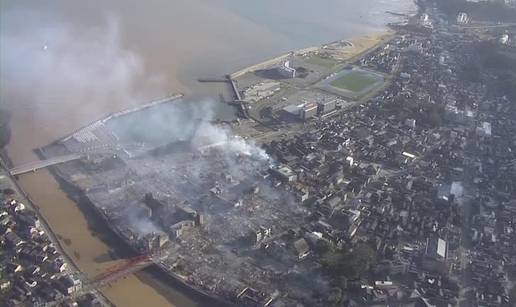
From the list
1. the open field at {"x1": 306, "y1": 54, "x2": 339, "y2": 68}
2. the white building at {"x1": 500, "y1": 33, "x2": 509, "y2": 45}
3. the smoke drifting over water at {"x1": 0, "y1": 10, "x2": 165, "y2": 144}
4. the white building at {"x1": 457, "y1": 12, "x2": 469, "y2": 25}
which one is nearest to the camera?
the smoke drifting over water at {"x1": 0, "y1": 10, "x2": 165, "y2": 144}

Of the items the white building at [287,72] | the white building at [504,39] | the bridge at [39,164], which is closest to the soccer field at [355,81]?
the white building at [287,72]

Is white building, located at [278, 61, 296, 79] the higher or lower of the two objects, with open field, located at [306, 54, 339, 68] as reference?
higher

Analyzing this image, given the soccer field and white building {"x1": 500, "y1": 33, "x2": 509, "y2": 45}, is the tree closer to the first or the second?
the soccer field

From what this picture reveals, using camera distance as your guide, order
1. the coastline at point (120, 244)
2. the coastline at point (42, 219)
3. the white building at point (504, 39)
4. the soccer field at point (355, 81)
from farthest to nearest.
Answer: the white building at point (504, 39) → the soccer field at point (355, 81) → the coastline at point (42, 219) → the coastline at point (120, 244)

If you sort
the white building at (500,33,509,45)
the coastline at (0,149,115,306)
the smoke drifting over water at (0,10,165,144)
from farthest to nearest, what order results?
the white building at (500,33,509,45)
the smoke drifting over water at (0,10,165,144)
the coastline at (0,149,115,306)

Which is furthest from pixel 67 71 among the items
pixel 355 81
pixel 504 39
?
pixel 504 39

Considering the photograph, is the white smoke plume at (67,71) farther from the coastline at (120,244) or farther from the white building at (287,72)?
the white building at (287,72)

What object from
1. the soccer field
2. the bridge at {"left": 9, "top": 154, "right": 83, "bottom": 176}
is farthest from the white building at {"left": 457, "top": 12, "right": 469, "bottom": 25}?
the bridge at {"left": 9, "top": 154, "right": 83, "bottom": 176}
